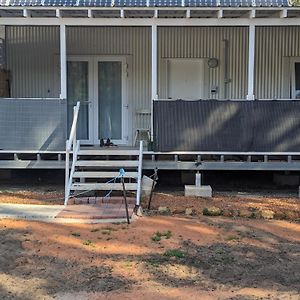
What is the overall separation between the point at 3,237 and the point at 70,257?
47.5 inches

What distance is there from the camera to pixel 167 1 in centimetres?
1080

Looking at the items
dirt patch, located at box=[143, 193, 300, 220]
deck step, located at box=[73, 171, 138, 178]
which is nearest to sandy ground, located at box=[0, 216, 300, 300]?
dirt patch, located at box=[143, 193, 300, 220]

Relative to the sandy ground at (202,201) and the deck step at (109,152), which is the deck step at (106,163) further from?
the sandy ground at (202,201)

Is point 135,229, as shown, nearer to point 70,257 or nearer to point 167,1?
point 70,257

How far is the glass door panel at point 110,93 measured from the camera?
13.2 m

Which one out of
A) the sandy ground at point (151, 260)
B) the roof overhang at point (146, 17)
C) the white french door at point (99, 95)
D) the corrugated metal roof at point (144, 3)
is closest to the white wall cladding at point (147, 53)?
the white french door at point (99, 95)

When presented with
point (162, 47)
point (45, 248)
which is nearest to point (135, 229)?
point (45, 248)

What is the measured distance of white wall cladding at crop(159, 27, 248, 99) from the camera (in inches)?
516

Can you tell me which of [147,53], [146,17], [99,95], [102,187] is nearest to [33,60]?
[99,95]

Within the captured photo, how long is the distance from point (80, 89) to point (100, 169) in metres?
3.15

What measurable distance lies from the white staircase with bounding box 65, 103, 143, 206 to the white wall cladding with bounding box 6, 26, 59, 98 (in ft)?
10.3

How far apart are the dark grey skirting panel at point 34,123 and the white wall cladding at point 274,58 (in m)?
5.24

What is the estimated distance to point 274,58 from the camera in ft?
43.5

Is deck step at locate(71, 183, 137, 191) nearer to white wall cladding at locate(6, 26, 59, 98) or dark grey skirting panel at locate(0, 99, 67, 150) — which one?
dark grey skirting panel at locate(0, 99, 67, 150)
